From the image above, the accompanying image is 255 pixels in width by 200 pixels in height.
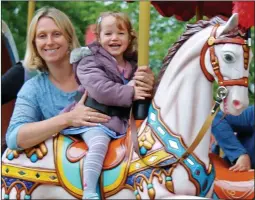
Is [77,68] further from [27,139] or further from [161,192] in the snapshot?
[161,192]

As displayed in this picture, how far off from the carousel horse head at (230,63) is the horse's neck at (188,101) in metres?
0.08

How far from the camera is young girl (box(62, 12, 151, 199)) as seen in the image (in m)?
3.96

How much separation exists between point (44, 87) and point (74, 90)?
0.55 feet

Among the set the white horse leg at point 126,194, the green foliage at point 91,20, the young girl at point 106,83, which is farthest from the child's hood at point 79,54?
the green foliage at point 91,20

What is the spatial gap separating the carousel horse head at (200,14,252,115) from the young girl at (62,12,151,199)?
16.7 inches

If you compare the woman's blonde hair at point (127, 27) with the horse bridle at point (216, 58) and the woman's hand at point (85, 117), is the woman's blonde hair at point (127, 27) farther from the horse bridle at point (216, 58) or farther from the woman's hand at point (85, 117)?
the horse bridle at point (216, 58)

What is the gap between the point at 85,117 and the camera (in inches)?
162

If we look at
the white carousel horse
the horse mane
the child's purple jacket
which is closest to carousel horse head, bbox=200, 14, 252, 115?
the white carousel horse

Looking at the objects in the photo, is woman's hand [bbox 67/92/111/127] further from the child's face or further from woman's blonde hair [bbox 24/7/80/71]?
woman's blonde hair [bbox 24/7/80/71]

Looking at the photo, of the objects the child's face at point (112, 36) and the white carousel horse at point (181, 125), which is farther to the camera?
the child's face at point (112, 36)

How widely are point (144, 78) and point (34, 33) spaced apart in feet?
2.45

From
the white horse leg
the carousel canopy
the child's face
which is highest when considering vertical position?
the carousel canopy

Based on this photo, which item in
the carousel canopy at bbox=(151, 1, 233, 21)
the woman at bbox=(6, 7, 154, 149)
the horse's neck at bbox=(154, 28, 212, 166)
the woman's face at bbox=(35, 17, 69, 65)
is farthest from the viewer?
the carousel canopy at bbox=(151, 1, 233, 21)

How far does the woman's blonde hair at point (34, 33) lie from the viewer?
4414 mm
